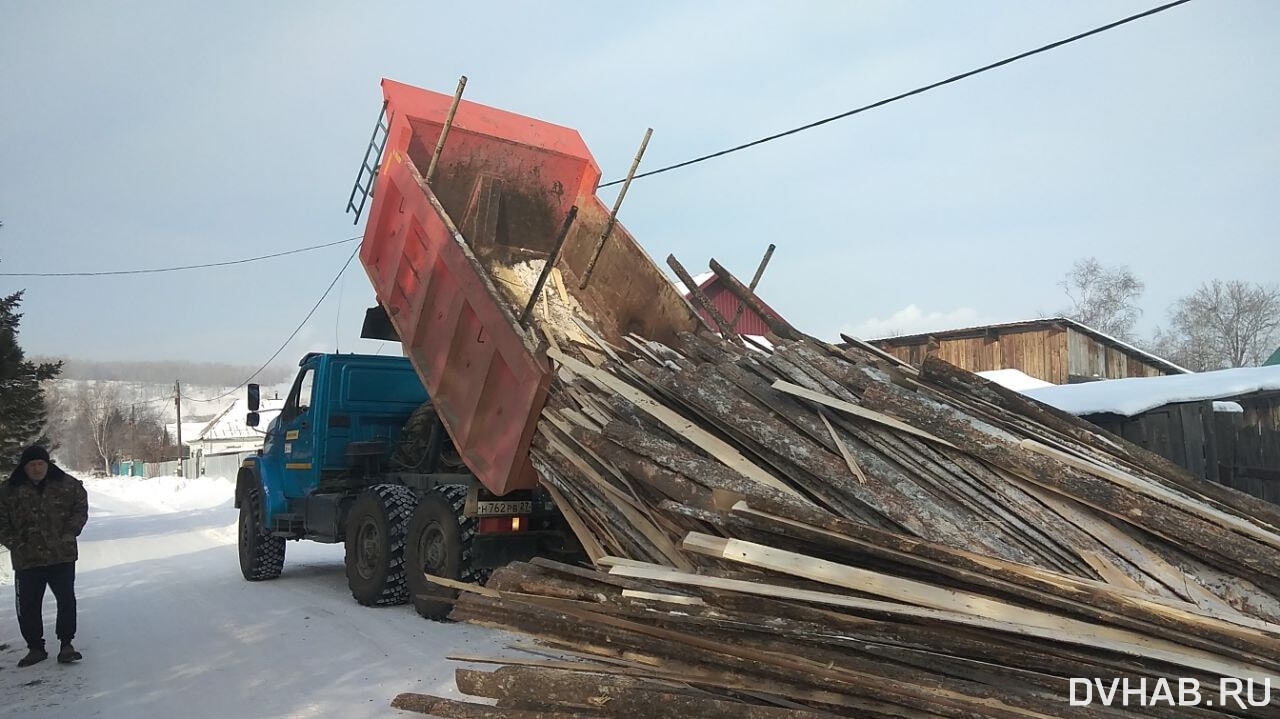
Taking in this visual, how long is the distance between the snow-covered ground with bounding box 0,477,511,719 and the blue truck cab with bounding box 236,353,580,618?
0.43m

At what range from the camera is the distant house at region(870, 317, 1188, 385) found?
2338cm

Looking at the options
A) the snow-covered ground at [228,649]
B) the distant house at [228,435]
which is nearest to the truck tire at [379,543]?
the snow-covered ground at [228,649]

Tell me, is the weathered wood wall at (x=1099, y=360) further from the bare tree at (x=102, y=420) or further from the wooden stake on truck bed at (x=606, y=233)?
the bare tree at (x=102, y=420)

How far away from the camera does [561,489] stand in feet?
18.8

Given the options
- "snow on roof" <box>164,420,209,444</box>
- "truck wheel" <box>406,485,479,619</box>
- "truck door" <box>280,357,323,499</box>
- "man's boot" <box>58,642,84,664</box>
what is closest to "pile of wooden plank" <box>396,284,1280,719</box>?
"truck wheel" <box>406,485,479,619</box>

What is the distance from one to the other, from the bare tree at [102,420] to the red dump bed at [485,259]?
7449cm

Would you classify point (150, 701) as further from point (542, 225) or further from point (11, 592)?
point (11, 592)

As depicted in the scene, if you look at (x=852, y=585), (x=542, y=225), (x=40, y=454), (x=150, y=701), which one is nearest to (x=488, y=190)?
(x=542, y=225)

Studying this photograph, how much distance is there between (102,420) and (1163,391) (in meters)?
92.0

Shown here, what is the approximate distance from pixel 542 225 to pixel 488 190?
24.5 inches

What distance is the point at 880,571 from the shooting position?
344cm

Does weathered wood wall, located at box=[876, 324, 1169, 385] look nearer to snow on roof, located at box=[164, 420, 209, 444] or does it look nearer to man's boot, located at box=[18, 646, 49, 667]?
man's boot, located at box=[18, 646, 49, 667]

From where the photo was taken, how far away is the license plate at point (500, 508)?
6.91 m

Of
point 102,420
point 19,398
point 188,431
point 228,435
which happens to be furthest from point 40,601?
point 102,420
